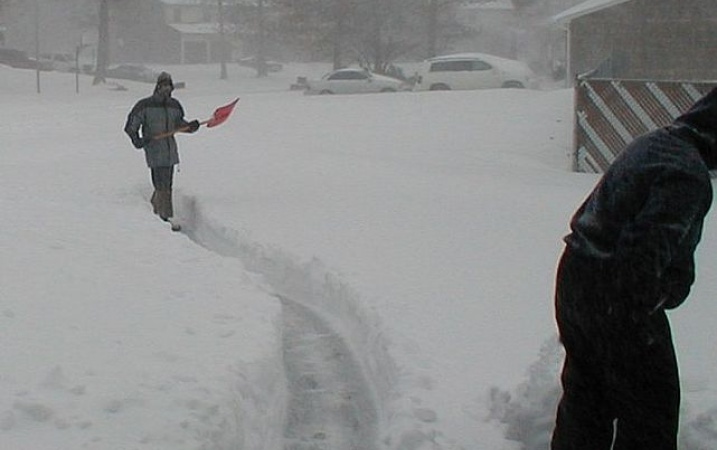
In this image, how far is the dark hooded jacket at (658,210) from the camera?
3.29 meters

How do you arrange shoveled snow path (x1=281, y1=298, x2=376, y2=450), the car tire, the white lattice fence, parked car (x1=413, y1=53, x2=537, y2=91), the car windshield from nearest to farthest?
shoveled snow path (x1=281, y1=298, x2=376, y2=450) → the white lattice fence → the car tire → parked car (x1=413, y1=53, x2=537, y2=91) → the car windshield

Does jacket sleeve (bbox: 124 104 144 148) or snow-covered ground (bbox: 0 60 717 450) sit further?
jacket sleeve (bbox: 124 104 144 148)

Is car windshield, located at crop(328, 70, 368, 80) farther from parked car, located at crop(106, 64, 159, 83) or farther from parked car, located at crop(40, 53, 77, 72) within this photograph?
parked car, located at crop(40, 53, 77, 72)

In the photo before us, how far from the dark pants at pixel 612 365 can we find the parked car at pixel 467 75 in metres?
31.8

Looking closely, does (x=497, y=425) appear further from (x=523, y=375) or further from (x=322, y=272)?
(x=322, y=272)

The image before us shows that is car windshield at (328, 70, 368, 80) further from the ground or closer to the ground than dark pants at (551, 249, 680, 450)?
further from the ground

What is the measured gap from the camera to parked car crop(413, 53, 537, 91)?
116ft

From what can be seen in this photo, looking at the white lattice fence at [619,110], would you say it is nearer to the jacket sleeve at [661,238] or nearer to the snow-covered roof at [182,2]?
the jacket sleeve at [661,238]

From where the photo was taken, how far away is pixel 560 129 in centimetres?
→ 2133

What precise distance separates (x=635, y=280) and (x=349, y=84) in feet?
108

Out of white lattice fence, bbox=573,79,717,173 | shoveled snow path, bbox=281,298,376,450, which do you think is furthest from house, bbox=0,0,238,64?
shoveled snow path, bbox=281,298,376,450

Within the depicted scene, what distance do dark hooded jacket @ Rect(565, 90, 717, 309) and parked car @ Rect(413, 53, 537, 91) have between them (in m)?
32.0

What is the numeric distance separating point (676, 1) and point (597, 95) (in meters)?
12.2

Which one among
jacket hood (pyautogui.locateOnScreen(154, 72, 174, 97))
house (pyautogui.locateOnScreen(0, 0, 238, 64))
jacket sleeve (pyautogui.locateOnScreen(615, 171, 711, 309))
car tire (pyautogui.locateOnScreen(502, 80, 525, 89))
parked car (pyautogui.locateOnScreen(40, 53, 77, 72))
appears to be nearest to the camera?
jacket sleeve (pyautogui.locateOnScreen(615, 171, 711, 309))
